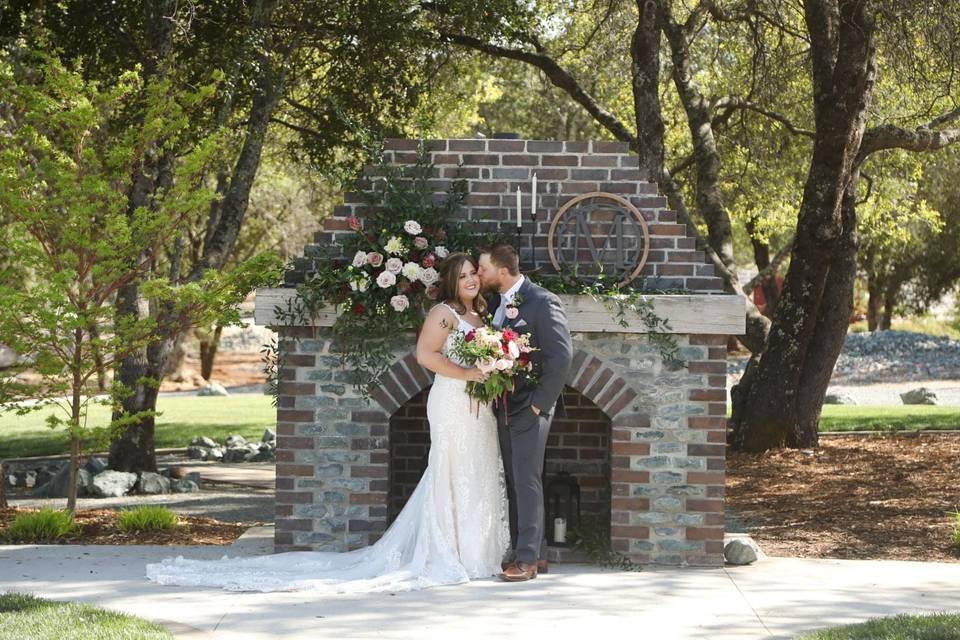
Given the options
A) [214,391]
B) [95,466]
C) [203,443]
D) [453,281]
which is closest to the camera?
[453,281]

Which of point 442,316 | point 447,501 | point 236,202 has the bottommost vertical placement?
point 447,501

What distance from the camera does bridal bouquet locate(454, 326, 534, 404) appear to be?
672 centimetres

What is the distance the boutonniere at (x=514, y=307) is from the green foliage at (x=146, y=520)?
11.9ft

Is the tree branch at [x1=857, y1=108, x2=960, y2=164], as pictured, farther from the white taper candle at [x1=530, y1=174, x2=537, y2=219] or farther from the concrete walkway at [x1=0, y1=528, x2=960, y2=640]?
the white taper candle at [x1=530, y1=174, x2=537, y2=219]

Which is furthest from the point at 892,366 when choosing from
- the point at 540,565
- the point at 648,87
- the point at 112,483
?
the point at 540,565

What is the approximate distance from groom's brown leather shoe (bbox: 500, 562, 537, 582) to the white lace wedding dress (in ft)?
0.63

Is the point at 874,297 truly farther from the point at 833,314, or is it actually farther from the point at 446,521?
the point at 446,521

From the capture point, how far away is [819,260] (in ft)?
43.9

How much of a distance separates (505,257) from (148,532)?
3.84 metres

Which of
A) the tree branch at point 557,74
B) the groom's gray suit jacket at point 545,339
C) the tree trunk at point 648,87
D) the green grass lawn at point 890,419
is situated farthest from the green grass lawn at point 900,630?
the green grass lawn at point 890,419

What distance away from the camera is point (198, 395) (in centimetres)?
3134

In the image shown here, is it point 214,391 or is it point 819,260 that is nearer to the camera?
point 819,260

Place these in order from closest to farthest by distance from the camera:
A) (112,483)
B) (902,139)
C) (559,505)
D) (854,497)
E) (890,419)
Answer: (559,505) < (854,497) < (112,483) < (902,139) < (890,419)

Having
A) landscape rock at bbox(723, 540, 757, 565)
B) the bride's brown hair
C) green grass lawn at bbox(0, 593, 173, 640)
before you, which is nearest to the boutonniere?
the bride's brown hair
